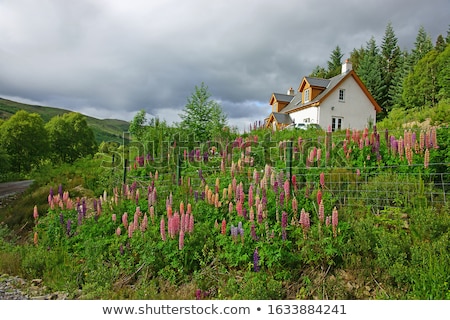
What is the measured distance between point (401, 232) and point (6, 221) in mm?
8004

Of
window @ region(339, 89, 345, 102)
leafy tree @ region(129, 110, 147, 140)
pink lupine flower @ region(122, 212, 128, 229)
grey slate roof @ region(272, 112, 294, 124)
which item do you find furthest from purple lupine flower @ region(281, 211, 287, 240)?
grey slate roof @ region(272, 112, 294, 124)

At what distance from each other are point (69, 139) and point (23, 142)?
281 centimetres

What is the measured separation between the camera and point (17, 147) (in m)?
15.0

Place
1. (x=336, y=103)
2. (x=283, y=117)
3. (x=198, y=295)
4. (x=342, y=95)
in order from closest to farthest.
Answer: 1. (x=198, y=295)
2. (x=336, y=103)
3. (x=342, y=95)
4. (x=283, y=117)

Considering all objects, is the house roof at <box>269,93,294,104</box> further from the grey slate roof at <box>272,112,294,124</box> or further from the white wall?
the white wall

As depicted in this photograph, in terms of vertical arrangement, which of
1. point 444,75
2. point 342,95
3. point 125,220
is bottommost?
point 125,220

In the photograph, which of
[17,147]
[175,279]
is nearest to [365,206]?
[175,279]

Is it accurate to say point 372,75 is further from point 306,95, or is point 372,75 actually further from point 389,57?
point 306,95

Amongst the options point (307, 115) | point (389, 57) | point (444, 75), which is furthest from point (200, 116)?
point (389, 57)

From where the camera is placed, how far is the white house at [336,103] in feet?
74.8

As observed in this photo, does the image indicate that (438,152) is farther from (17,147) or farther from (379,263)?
(17,147)

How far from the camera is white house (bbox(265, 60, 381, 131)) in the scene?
74.8ft

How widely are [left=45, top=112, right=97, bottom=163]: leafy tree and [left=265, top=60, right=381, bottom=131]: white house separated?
1247 centimetres

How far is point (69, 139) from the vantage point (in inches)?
694
